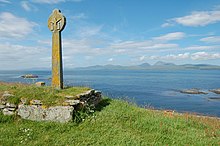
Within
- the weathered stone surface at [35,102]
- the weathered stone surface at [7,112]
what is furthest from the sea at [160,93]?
the weathered stone surface at [35,102]

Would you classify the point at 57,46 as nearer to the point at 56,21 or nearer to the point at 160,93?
the point at 56,21

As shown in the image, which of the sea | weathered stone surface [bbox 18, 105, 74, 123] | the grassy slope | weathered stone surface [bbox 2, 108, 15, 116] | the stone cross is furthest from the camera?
the sea

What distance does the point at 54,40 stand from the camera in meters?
10.5

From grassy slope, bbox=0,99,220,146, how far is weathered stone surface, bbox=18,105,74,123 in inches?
11.3

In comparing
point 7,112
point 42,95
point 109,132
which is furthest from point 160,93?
point 7,112

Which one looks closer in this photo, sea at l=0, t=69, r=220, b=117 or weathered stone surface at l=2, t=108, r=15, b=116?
weathered stone surface at l=2, t=108, r=15, b=116

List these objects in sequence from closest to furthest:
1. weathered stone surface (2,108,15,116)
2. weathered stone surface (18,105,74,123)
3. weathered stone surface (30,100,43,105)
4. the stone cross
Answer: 1. weathered stone surface (18,105,74,123)
2. weathered stone surface (30,100,43,105)
3. weathered stone surface (2,108,15,116)
4. the stone cross

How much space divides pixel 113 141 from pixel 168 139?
1.99 metres

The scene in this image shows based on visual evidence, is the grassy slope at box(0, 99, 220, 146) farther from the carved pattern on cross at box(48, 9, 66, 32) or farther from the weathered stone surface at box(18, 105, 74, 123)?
the carved pattern on cross at box(48, 9, 66, 32)

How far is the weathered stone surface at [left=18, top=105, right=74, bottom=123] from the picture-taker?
8.17 m

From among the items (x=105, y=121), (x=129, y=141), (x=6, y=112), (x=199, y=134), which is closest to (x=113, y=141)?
(x=129, y=141)

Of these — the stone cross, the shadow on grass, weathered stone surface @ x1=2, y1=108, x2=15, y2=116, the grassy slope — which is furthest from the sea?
the grassy slope

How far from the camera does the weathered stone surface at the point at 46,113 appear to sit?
8172 millimetres

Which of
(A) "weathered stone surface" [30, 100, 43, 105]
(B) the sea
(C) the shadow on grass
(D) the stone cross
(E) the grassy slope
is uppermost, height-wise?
(D) the stone cross
